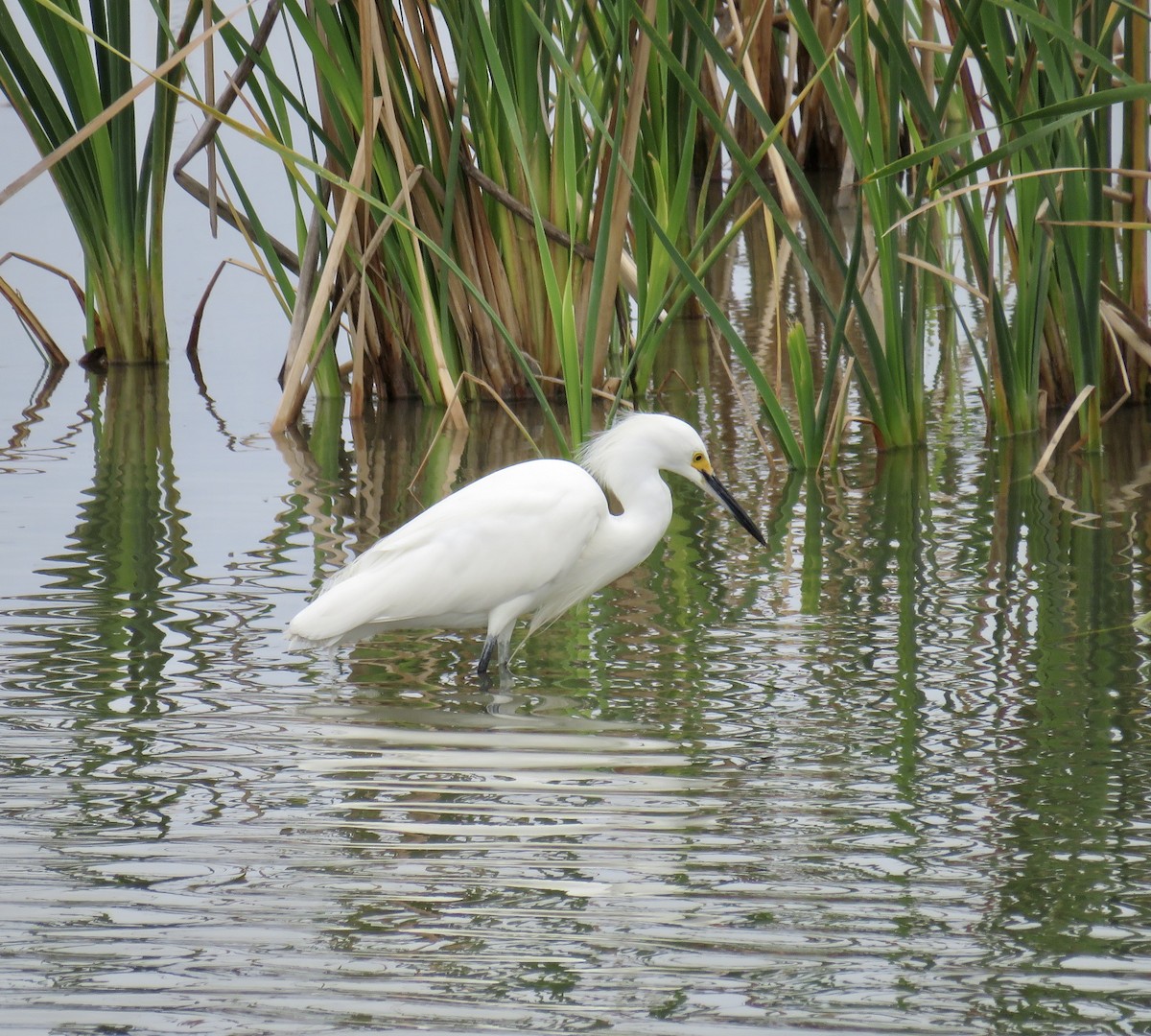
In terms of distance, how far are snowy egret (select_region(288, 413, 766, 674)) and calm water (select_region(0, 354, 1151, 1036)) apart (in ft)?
0.53

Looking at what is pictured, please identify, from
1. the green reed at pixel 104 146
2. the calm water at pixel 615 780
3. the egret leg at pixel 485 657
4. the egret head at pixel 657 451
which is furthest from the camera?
the green reed at pixel 104 146

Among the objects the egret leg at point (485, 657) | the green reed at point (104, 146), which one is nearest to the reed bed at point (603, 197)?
the green reed at point (104, 146)

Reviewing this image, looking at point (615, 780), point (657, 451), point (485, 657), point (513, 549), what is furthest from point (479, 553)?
point (615, 780)

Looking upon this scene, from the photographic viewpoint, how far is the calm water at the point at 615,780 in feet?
8.27

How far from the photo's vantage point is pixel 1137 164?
5879 mm

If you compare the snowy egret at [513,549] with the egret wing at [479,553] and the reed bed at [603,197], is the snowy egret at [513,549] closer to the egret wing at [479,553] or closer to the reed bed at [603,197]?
the egret wing at [479,553]

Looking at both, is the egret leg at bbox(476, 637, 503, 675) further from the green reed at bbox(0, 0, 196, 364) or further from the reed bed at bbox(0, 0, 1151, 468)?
the green reed at bbox(0, 0, 196, 364)

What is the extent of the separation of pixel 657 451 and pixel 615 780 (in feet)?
5.20

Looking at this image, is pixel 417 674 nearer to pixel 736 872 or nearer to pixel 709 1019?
pixel 736 872

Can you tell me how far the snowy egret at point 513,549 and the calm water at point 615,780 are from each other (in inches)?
6.3

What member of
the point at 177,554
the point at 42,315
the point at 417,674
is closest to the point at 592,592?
the point at 417,674

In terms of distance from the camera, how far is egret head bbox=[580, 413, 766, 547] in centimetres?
484

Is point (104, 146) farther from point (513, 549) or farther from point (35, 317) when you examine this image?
point (513, 549)

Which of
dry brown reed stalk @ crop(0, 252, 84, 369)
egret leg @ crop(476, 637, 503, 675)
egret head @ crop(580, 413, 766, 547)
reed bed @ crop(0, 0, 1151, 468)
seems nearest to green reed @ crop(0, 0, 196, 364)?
reed bed @ crop(0, 0, 1151, 468)
